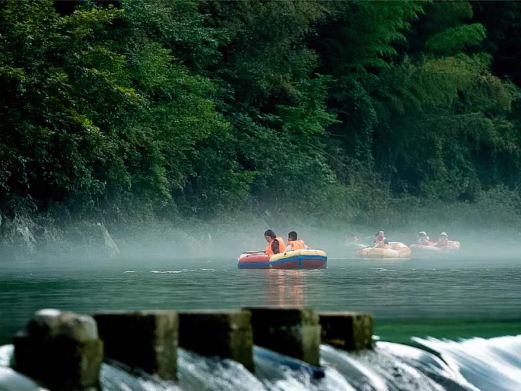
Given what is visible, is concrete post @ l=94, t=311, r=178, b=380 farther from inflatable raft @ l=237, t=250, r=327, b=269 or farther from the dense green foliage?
the dense green foliage

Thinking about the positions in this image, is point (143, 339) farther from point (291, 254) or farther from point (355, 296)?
point (291, 254)

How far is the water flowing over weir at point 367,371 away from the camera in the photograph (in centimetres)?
782

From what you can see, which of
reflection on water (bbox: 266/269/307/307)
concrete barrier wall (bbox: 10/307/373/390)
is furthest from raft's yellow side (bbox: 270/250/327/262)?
concrete barrier wall (bbox: 10/307/373/390)

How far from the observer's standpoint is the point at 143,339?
7.85m

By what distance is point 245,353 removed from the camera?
854 centimetres

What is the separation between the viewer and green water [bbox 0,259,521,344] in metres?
14.3

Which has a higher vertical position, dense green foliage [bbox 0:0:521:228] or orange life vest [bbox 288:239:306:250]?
dense green foliage [bbox 0:0:521:228]

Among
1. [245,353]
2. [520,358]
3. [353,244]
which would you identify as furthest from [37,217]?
[245,353]

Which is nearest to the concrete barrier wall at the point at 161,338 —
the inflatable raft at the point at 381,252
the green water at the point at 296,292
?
the green water at the point at 296,292

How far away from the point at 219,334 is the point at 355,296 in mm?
11091

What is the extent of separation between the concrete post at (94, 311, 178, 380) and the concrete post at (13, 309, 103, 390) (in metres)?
0.59

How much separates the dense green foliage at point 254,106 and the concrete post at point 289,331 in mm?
A: 22153

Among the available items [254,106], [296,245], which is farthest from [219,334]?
[254,106]

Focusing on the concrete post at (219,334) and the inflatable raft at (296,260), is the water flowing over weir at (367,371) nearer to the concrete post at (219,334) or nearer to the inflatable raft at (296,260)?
the concrete post at (219,334)
